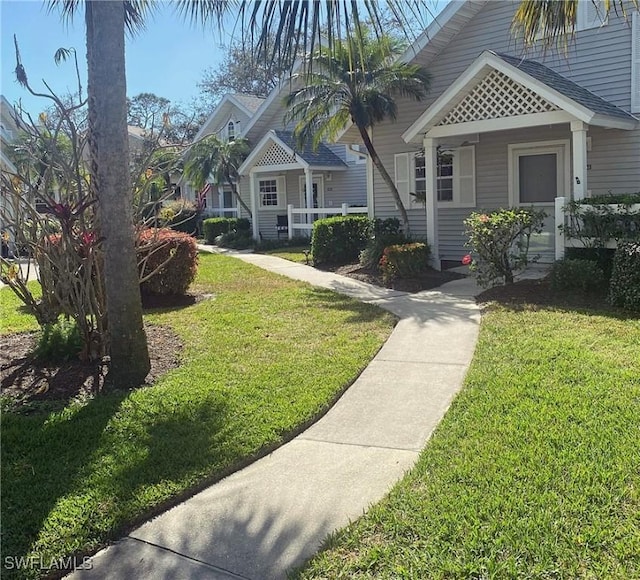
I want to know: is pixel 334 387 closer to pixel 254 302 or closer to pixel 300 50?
pixel 300 50

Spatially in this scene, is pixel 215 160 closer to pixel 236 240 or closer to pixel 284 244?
pixel 236 240

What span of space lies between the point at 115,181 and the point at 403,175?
1095 cm

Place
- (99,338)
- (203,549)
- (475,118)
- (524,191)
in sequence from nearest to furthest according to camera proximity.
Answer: (203,549) → (99,338) → (475,118) → (524,191)

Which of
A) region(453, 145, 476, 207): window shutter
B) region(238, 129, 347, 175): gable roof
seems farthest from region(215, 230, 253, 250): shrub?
region(453, 145, 476, 207): window shutter

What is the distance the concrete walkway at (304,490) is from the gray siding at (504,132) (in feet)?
25.4

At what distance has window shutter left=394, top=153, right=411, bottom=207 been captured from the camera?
15258mm

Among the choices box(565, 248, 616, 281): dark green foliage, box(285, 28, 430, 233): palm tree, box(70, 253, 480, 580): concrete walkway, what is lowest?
box(70, 253, 480, 580): concrete walkway

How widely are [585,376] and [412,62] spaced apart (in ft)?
35.2

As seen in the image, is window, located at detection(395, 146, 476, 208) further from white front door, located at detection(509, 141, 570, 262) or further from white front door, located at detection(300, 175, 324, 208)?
white front door, located at detection(300, 175, 324, 208)

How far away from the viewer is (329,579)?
2.87 meters

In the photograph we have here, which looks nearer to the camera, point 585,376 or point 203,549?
point 203,549

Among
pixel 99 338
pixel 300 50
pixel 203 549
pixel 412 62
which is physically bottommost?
pixel 203 549

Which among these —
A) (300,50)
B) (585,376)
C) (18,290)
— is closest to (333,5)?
(300,50)

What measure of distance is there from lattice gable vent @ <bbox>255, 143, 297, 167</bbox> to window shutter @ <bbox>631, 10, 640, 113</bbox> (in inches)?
480
